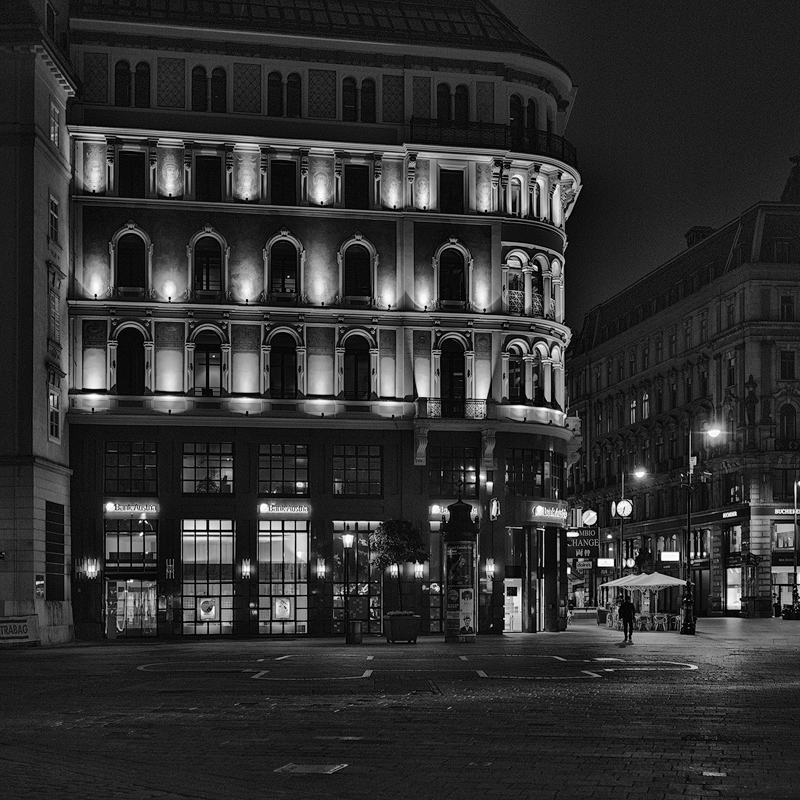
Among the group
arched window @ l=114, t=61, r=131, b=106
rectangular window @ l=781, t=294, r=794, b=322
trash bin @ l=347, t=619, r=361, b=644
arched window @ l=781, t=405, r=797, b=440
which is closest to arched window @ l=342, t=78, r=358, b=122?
arched window @ l=114, t=61, r=131, b=106

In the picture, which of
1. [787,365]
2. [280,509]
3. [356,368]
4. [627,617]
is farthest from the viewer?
[787,365]

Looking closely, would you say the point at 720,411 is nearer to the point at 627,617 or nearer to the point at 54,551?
the point at 627,617

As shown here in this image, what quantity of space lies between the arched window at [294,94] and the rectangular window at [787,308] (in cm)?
5108

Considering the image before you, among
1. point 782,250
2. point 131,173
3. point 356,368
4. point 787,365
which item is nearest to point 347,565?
point 356,368

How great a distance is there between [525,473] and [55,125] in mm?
27515

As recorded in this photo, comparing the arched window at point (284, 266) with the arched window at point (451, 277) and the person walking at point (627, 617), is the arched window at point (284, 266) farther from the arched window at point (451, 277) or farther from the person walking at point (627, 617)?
the person walking at point (627, 617)

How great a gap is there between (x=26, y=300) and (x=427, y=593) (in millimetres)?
22634

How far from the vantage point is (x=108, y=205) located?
70.6 meters

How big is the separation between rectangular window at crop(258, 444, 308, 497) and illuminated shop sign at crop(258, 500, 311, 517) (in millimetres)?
620

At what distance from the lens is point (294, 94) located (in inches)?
2884

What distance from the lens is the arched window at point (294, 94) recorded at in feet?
240

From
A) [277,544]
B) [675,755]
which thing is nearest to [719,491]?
[277,544]

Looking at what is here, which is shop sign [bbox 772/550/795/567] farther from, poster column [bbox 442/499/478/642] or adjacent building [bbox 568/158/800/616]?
poster column [bbox 442/499/478/642]

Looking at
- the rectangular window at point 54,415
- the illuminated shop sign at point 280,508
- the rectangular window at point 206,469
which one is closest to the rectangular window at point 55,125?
the rectangular window at point 54,415
